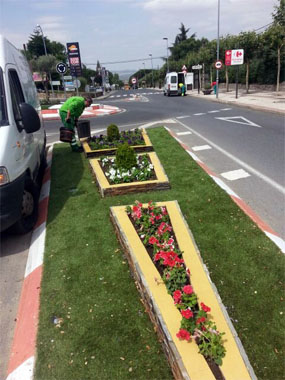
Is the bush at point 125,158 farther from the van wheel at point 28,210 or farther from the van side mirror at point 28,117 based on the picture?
the van side mirror at point 28,117

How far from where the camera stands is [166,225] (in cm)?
427

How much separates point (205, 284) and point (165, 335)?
796 mm

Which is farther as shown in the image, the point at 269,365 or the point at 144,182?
the point at 144,182

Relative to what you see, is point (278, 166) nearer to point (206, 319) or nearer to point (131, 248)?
point (131, 248)

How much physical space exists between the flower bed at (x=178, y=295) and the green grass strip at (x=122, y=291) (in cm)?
24

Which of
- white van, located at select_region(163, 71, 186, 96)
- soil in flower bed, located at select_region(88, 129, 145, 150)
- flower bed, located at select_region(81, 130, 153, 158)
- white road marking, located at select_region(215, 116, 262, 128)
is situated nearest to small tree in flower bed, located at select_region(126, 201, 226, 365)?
flower bed, located at select_region(81, 130, 153, 158)

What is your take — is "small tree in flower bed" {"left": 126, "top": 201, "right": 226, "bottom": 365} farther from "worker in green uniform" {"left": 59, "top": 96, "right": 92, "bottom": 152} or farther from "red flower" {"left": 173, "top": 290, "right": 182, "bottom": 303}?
"worker in green uniform" {"left": 59, "top": 96, "right": 92, "bottom": 152}

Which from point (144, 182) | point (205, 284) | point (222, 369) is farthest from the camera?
point (144, 182)

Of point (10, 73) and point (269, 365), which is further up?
point (10, 73)

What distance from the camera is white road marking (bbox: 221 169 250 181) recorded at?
23.5ft

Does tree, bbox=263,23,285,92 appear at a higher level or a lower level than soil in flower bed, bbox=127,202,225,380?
higher

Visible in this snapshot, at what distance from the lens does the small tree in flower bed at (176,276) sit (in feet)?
8.69

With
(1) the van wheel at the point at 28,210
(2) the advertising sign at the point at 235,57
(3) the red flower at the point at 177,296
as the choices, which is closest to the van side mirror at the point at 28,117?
(1) the van wheel at the point at 28,210

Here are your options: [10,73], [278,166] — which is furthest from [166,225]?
[278,166]
